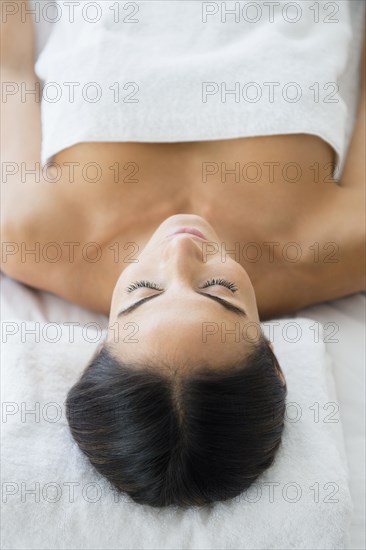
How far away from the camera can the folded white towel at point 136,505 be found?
101cm

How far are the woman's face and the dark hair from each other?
0.03 meters

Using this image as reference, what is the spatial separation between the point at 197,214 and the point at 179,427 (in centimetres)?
52

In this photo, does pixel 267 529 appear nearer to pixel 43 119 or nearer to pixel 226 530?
pixel 226 530

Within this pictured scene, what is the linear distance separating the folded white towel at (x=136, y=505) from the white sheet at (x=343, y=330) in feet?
0.24

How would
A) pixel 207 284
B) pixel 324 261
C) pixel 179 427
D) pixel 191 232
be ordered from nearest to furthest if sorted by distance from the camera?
1. pixel 179 427
2. pixel 207 284
3. pixel 191 232
4. pixel 324 261

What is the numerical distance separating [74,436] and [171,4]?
893 millimetres

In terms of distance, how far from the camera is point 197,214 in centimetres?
135

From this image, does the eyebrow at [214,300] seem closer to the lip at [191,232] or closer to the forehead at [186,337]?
the forehead at [186,337]

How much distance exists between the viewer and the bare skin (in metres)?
1.33

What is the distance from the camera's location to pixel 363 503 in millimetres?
1104

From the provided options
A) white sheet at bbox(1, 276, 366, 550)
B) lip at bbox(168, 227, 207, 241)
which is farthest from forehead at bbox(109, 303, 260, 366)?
white sheet at bbox(1, 276, 366, 550)

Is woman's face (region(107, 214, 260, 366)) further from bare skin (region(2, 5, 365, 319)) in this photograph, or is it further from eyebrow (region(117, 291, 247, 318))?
bare skin (region(2, 5, 365, 319))

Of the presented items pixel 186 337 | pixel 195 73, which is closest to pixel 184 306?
pixel 186 337

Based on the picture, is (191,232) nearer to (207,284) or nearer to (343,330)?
(207,284)
